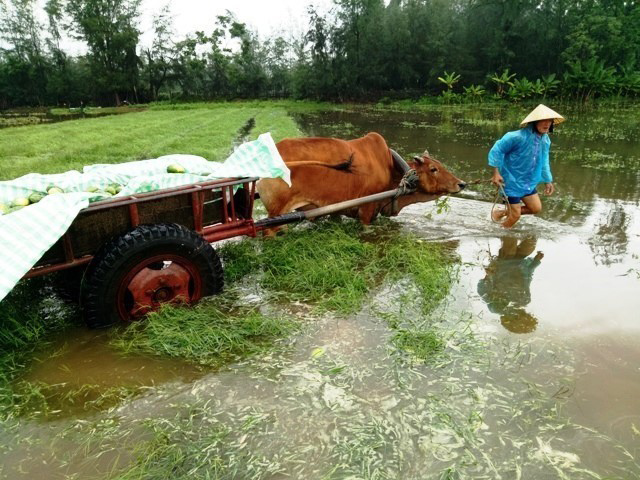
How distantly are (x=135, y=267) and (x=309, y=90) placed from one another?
4400 centimetres

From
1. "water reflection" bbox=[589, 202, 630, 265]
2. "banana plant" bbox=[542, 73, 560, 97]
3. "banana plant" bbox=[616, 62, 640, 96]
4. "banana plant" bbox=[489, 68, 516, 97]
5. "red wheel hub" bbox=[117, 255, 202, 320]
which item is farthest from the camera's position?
"banana plant" bbox=[489, 68, 516, 97]

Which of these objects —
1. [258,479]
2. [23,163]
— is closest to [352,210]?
[258,479]

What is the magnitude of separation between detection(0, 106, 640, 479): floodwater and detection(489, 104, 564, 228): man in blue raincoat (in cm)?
122

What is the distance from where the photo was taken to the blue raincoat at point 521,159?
517cm

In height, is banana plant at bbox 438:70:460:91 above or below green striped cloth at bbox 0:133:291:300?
above

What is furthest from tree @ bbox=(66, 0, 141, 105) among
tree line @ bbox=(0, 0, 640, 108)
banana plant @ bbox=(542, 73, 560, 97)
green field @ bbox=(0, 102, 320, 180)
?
banana plant @ bbox=(542, 73, 560, 97)

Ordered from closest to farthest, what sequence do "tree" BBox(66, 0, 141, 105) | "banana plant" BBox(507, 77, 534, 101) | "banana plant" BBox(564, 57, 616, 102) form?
"banana plant" BBox(564, 57, 616, 102) < "banana plant" BBox(507, 77, 534, 101) < "tree" BBox(66, 0, 141, 105)

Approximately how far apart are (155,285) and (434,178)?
12.4ft

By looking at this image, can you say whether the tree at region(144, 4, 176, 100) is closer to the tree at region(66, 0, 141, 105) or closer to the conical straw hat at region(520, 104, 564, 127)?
the tree at region(66, 0, 141, 105)

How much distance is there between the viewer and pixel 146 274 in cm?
340

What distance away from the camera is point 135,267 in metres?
3.30

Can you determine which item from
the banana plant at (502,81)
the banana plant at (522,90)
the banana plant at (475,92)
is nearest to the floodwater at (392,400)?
the banana plant at (522,90)

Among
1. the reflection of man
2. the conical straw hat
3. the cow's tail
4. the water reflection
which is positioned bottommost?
the reflection of man

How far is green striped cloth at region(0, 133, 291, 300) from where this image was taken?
2689mm
